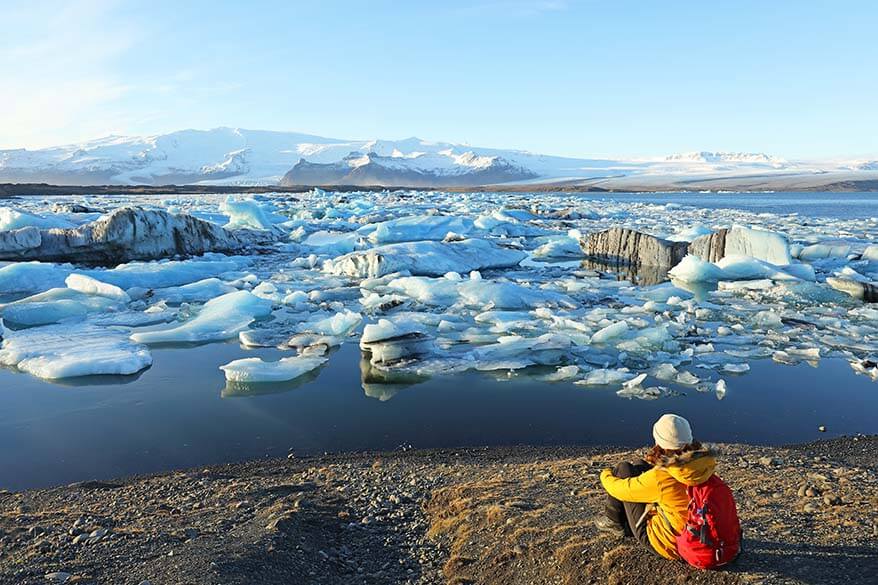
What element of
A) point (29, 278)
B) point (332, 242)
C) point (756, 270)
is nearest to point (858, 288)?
point (756, 270)

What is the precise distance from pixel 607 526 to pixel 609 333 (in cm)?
378

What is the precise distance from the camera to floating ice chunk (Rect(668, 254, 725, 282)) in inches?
355

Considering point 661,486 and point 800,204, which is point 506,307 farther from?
point 800,204

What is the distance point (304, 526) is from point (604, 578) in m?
1.19

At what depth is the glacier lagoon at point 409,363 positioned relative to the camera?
374 cm

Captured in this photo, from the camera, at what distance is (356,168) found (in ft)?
354

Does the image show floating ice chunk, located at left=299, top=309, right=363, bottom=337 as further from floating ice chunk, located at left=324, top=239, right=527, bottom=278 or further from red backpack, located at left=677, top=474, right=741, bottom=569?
red backpack, located at left=677, top=474, right=741, bottom=569

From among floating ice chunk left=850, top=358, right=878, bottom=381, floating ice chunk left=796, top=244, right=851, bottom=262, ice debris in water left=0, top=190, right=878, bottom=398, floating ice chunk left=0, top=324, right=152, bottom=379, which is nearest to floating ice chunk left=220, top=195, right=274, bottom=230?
ice debris in water left=0, top=190, right=878, bottom=398

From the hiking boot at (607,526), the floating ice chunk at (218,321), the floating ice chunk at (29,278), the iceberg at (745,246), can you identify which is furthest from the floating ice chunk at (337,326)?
the iceberg at (745,246)

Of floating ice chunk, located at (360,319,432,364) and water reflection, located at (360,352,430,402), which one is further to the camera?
floating ice chunk, located at (360,319,432,364)

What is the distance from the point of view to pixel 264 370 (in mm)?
4711

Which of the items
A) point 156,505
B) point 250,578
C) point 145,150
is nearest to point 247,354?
point 156,505

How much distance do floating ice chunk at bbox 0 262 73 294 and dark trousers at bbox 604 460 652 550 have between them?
9019mm

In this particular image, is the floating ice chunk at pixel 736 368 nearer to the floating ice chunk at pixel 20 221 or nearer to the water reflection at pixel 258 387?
the water reflection at pixel 258 387
